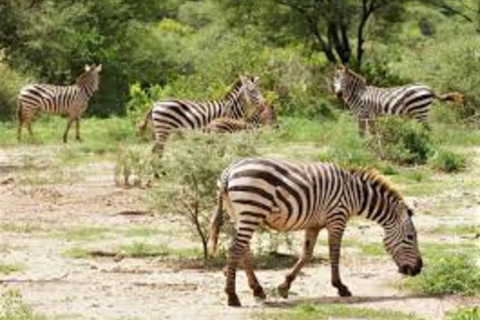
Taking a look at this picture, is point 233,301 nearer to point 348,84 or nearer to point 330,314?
point 330,314

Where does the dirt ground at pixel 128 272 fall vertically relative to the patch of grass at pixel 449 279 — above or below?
below

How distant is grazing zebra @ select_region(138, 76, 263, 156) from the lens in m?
20.0

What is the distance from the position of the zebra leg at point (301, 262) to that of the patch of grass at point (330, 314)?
560 mm

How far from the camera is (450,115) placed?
91.1 feet

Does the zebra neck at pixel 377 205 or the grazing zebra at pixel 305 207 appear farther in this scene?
the zebra neck at pixel 377 205

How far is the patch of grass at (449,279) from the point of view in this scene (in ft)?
36.4

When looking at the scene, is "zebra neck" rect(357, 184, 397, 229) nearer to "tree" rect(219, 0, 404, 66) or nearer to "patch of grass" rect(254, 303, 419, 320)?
"patch of grass" rect(254, 303, 419, 320)

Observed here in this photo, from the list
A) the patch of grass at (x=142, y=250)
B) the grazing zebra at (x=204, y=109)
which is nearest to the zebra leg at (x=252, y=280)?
the patch of grass at (x=142, y=250)

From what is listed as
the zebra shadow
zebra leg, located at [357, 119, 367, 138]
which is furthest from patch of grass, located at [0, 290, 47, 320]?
zebra leg, located at [357, 119, 367, 138]

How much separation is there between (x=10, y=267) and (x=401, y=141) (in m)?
10.5

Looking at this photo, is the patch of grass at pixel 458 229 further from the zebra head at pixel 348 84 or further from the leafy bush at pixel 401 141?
the zebra head at pixel 348 84

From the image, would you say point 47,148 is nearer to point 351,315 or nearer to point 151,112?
point 151,112

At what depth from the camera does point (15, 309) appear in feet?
32.5

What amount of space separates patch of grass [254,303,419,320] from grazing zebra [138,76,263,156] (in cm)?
Result: 982
